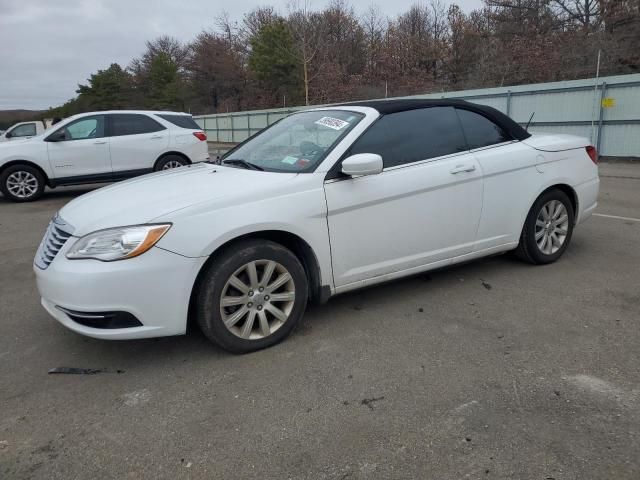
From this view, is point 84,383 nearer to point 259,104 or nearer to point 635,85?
point 635,85

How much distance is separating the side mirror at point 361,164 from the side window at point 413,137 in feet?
0.73

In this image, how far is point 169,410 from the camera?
2.74 metres

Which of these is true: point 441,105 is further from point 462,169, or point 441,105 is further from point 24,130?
point 24,130

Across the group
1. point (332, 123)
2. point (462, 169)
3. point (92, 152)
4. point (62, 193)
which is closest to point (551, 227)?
point (462, 169)

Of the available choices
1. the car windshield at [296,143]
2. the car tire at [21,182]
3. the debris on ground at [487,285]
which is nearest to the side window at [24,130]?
the car tire at [21,182]

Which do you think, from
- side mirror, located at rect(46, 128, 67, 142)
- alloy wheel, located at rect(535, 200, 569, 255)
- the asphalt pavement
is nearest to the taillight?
side mirror, located at rect(46, 128, 67, 142)

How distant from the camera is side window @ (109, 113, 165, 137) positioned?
10.5 meters

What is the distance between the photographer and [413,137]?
4.00m

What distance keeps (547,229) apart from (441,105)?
1.54 meters

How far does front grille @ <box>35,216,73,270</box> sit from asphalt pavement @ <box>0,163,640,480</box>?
63cm

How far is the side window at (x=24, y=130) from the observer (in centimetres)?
1862

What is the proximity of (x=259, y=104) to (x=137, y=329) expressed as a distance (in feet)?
149

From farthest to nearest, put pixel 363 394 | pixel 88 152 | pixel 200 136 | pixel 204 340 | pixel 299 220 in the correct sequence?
pixel 200 136 → pixel 88 152 → pixel 204 340 → pixel 299 220 → pixel 363 394

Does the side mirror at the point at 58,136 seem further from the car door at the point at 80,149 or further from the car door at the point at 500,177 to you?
the car door at the point at 500,177
